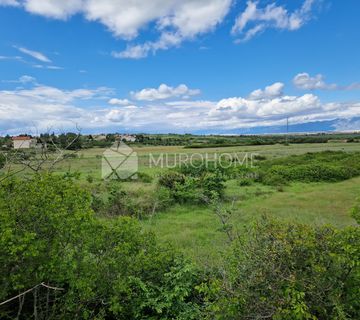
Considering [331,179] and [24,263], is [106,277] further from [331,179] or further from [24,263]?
[331,179]

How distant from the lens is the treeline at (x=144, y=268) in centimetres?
333

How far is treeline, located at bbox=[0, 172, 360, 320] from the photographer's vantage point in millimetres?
3328

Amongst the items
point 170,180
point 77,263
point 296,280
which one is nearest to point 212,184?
point 170,180

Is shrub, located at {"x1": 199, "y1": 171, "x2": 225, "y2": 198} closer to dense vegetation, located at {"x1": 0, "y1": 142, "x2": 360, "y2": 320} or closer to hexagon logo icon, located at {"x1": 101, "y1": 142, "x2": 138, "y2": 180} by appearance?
hexagon logo icon, located at {"x1": 101, "y1": 142, "x2": 138, "y2": 180}

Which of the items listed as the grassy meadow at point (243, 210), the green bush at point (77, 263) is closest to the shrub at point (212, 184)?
the grassy meadow at point (243, 210)

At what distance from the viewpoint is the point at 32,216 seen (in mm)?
3980

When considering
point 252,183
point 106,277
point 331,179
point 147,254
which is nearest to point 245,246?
point 147,254

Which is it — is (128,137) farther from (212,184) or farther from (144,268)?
(144,268)

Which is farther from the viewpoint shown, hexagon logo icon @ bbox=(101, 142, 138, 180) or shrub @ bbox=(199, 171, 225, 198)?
hexagon logo icon @ bbox=(101, 142, 138, 180)

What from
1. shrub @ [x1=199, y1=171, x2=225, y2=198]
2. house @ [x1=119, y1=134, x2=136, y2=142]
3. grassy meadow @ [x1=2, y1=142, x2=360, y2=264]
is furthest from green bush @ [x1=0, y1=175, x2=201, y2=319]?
house @ [x1=119, y1=134, x2=136, y2=142]

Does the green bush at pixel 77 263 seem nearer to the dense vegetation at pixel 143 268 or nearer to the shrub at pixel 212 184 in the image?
the dense vegetation at pixel 143 268

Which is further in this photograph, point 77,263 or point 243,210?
point 243,210

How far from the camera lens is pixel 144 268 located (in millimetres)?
4980

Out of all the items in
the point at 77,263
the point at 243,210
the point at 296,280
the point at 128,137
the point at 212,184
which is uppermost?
the point at 128,137
